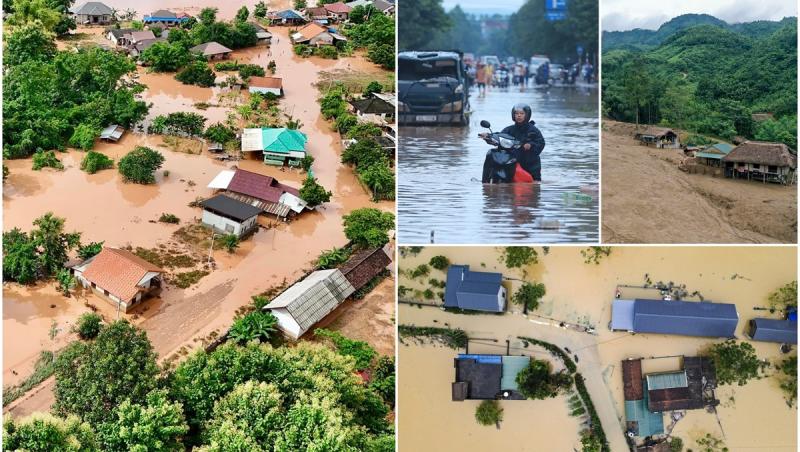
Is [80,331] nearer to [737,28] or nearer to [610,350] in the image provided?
[610,350]

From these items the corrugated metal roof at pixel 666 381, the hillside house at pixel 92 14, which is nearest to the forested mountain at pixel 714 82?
the corrugated metal roof at pixel 666 381

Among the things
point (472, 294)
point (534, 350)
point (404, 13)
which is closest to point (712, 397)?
point (534, 350)

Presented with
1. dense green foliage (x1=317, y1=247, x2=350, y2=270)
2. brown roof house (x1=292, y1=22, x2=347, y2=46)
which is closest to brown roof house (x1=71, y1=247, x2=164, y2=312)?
dense green foliage (x1=317, y1=247, x2=350, y2=270)

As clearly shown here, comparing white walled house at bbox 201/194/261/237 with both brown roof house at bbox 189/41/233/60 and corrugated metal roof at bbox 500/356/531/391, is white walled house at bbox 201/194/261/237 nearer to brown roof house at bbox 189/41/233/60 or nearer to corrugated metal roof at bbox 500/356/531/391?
corrugated metal roof at bbox 500/356/531/391

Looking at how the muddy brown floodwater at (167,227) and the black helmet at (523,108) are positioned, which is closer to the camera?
the black helmet at (523,108)

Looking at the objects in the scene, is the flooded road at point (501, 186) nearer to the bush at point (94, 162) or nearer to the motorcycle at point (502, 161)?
the motorcycle at point (502, 161)
